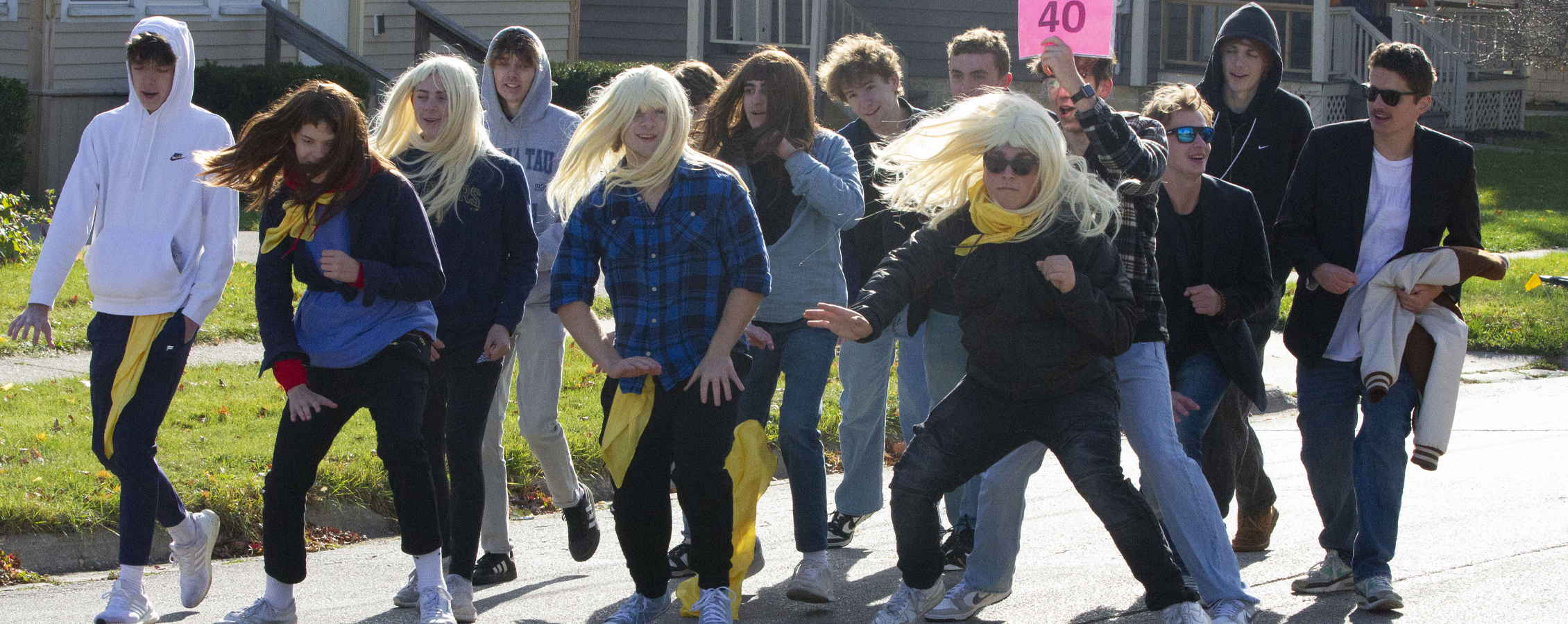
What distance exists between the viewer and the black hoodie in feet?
18.3

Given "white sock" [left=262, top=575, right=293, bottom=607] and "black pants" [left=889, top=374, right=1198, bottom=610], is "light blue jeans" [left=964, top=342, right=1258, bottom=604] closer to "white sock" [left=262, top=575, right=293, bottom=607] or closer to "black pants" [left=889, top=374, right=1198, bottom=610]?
"black pants" [left=889, top=374, right=1198, bottom=610]

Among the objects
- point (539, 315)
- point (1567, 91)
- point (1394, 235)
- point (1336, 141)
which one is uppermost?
point (1567, 91)

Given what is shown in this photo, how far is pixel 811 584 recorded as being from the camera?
15.7ft

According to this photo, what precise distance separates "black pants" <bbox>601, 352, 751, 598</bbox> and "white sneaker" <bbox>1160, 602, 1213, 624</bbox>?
1361 mm

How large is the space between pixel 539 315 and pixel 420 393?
95 cm

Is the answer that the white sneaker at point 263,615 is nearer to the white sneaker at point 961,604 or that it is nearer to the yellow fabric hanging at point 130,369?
the yellow fabric hanging at point 130,369

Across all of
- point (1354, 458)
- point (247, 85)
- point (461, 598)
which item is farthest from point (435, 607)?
point (247, 85)

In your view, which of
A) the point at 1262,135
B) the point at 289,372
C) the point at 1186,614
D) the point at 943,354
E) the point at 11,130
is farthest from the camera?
the point at 11,130

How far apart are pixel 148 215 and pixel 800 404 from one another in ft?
7.53

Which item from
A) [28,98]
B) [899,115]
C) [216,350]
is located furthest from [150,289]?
[28,98]

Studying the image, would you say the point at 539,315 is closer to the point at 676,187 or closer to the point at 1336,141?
the point at 676,187

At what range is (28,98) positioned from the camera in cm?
1562

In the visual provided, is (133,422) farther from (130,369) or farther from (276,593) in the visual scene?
(276,593)

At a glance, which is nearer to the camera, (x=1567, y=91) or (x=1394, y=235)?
(x=1394, y=235)
